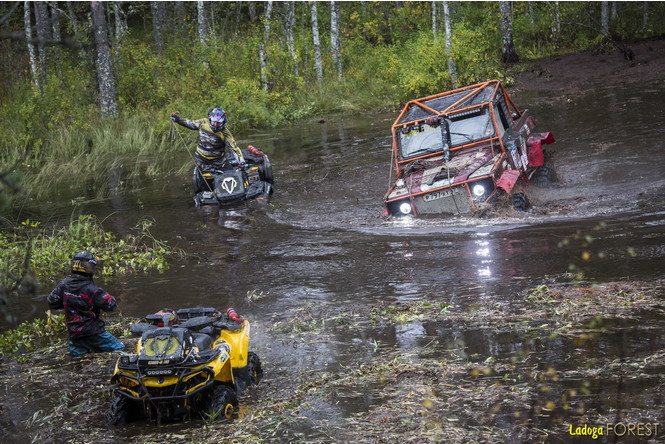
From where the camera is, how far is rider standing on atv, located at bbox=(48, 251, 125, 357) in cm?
766

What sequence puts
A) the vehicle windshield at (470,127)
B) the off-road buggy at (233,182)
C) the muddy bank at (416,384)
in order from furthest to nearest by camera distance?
the off-road buggy at (233,182)
the vehicle windshield at (470,127)
the muddy bank at (416,384)

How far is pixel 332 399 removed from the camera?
6.16 metres

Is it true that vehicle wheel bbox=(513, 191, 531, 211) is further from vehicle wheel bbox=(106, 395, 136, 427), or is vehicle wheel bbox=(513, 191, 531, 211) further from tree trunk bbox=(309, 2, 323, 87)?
tree trunk bbox=(309, 2, 323, 87)

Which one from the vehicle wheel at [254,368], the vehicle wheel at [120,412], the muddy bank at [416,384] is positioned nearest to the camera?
the muddy bank at [416,384]

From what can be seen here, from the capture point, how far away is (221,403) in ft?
19.6

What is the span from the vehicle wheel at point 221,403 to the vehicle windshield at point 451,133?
25.3 feet

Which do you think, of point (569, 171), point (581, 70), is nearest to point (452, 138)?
point (569, 171)

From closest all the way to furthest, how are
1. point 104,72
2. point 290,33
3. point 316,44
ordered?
point 104,72
point 316,44
point 290,33

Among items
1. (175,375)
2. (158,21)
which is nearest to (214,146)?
(175,375)

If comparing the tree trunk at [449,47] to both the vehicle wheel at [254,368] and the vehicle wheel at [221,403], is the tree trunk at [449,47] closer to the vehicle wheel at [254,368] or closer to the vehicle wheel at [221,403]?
the vehicle wheel at [254,368]

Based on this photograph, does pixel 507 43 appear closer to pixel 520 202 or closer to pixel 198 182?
pixel 198 182

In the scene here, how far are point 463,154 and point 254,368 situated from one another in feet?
22.5

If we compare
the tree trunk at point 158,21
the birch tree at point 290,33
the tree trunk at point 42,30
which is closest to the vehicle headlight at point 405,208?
the tree trunk at point 42,30

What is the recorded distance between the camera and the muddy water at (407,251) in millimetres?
7059
